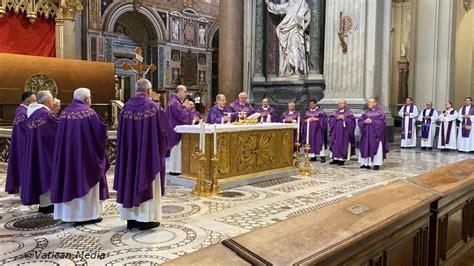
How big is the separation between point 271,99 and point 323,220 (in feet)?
41.4

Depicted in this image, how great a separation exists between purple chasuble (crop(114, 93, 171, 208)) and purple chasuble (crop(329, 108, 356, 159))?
6247 millimetres

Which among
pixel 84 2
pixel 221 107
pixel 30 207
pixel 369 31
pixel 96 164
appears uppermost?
pixel 84 2

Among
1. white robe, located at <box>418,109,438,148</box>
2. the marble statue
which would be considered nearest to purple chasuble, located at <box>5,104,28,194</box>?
the marble statue

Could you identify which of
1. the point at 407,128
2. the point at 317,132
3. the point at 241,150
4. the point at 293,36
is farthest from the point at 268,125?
the point at 407,128

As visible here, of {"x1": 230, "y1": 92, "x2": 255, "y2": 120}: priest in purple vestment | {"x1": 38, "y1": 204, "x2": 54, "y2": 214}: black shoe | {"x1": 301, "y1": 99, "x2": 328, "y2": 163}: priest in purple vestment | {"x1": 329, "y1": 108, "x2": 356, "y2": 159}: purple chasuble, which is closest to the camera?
{"x1": 38, "y1": 204, "x2": 54, "y2": 214}: black shoe

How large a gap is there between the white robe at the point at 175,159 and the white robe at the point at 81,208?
10.0 feet

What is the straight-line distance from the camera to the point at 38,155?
224 inches

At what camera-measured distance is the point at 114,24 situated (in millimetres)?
20000

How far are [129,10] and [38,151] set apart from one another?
16064 mm

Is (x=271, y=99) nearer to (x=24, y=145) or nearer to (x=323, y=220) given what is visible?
(x=24, y=145)

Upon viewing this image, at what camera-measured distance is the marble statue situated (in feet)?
45.2

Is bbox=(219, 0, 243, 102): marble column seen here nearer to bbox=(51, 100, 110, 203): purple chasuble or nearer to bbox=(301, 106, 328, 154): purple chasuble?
bbox=(301, 106, 328, 154): purple chasuble

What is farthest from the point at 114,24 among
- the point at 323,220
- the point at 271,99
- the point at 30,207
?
the point at 323,220

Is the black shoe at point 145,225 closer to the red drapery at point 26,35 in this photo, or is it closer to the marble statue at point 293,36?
the marble statue at point 293,36
